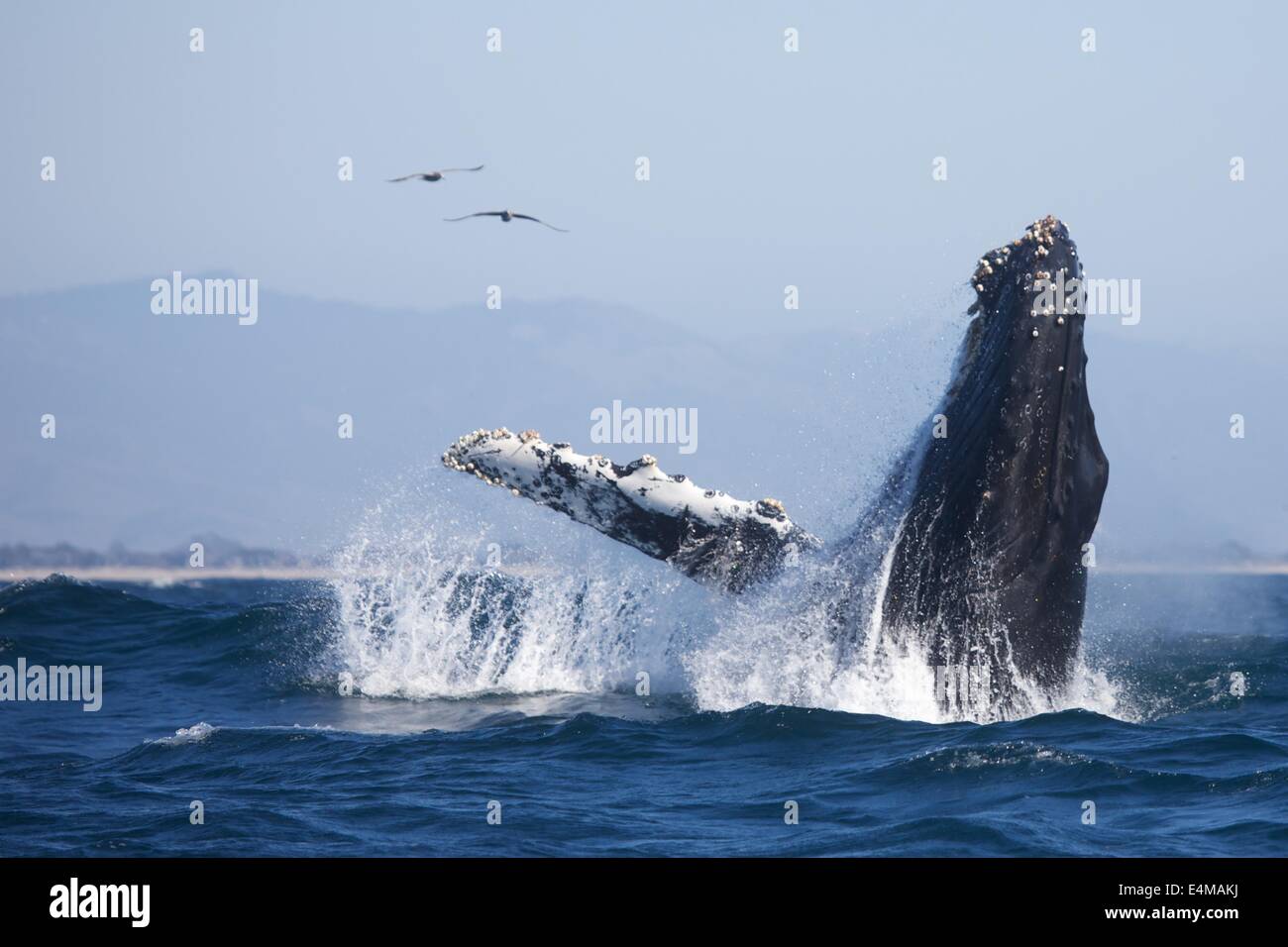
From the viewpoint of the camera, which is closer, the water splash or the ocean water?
the ocean water

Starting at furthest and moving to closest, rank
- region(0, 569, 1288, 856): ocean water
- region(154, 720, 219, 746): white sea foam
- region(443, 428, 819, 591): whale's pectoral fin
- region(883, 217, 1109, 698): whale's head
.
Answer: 1. region(154, 720, 219, 746): white sea foam
2. region(443, 428, 819, 591): whale's pectoral fin
3. region(883, 217, 1109, 698): whale's head
4. region(0, 569, 1288, 856): ocean water

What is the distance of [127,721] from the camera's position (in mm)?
17422

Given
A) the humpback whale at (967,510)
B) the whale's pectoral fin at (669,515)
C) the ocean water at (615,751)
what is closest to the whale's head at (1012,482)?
the humpback whale at (967,510)

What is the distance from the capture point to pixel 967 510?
40.1 feet

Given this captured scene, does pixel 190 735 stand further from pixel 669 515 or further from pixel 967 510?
pixel 967 510

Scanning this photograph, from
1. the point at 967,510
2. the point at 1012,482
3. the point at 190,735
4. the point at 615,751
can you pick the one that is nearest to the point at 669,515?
the point at 615,751

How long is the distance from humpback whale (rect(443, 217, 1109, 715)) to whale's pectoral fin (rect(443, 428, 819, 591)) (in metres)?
0.01

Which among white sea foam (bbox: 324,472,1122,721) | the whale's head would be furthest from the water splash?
the whale's head

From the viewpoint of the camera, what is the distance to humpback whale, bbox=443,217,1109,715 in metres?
11.9

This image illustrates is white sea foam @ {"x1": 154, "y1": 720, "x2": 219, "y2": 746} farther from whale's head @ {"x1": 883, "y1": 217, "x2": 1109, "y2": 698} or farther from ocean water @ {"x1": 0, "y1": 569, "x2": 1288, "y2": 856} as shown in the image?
whale's head @ {"x1": 883, "y1": 217, "x2": 1109, "y2": 698}

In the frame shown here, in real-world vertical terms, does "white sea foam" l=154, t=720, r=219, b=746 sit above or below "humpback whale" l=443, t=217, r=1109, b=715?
below

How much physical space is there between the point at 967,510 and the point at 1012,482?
0.42 m

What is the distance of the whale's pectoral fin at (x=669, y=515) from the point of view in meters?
13.5
